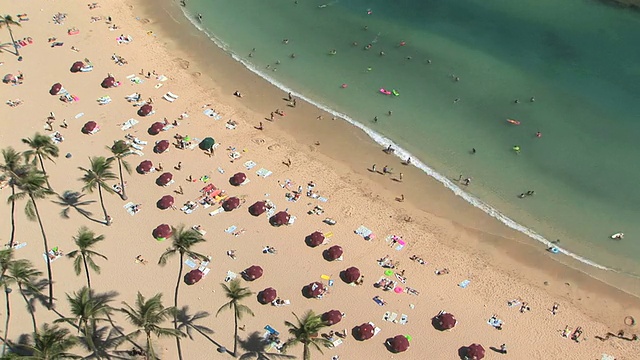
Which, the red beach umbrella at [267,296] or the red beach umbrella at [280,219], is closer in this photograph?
the red beach umbrella at [267,296]

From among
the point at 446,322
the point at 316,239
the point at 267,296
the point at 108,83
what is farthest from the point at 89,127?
the point at 446,322

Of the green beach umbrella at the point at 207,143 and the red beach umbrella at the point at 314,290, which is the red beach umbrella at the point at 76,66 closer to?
the green beach umbrella at the point at 207,143

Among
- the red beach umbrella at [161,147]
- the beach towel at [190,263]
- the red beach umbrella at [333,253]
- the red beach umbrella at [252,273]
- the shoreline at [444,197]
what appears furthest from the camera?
the red beach umbrella at [161,147]

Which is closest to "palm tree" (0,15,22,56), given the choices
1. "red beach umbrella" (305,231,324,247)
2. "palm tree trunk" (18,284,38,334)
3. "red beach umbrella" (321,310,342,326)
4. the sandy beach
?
the sandy beach

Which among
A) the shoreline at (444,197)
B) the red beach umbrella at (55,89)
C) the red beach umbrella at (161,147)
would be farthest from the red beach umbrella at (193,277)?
the red beach umbrella at (55,89)

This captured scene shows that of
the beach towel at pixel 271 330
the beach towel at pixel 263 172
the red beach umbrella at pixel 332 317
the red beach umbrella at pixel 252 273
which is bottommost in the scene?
the beach towel at pixel 271 330

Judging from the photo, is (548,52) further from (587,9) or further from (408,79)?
(408,79)
